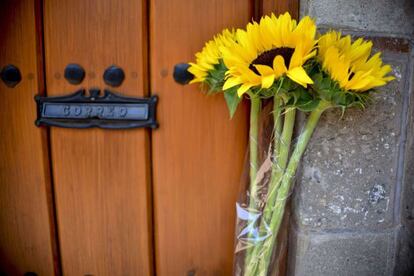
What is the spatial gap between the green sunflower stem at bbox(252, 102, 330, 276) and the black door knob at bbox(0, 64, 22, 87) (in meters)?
0.55

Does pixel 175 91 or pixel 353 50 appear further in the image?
pixel 175 91

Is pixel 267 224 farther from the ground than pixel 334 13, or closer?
closer

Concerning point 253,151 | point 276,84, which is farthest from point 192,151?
point 276,84

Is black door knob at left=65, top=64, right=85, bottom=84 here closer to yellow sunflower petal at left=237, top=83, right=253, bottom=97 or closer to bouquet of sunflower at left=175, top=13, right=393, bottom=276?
bouquet of sunflower at left=175, top=13, right=393, bottom=276

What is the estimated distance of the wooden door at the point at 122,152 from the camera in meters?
0.54

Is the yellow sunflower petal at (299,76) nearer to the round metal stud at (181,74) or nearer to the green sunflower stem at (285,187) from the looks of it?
the green sunflower stem at (285,187)

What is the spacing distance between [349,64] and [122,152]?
42 centimetres

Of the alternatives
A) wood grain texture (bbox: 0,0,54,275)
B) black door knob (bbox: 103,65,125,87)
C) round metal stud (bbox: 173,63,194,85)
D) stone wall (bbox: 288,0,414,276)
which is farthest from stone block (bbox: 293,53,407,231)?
wood grain texture (bbox: 0,0,54,275)

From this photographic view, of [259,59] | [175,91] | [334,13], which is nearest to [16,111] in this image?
[175,91]

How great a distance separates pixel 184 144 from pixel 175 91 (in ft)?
0.34

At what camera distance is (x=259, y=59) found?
16.4 inches

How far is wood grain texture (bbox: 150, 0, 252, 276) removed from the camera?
0.53m

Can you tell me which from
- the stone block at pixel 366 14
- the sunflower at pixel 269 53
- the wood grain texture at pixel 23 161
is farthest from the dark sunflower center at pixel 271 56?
the wood grain texture at pixel 23 161

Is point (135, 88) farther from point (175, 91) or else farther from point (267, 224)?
point (267, 224)
